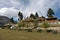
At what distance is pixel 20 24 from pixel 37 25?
11059 mm

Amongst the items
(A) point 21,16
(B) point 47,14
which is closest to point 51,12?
(B) point 47,14

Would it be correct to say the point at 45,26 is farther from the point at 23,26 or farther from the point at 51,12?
the point at 51,12

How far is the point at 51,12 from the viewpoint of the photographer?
4213 inches

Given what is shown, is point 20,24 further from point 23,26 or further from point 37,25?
point 37,25

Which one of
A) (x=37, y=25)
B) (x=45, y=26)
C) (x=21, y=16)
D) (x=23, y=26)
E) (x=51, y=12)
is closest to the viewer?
(x=45, y=26)

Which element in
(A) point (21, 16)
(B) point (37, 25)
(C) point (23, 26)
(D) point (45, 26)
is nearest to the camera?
(D) point (45, 26)

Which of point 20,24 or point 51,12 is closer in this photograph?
Result: point 20,24

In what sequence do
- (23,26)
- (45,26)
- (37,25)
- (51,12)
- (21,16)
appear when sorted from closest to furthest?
(45,26) < (37,25) < (23,26) < (51,12) < (21,16)

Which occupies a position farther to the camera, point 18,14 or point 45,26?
point 18,14

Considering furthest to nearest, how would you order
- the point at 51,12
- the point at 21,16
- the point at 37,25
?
1. the point at 21,16
2. the point at 51,12
3. the point at 37,25

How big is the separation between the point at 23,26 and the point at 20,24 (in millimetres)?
2436

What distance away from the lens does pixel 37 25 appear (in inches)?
2960

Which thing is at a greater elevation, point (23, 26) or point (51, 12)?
point (51, 12)

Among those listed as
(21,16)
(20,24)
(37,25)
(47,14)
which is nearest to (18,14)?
(21,16)
